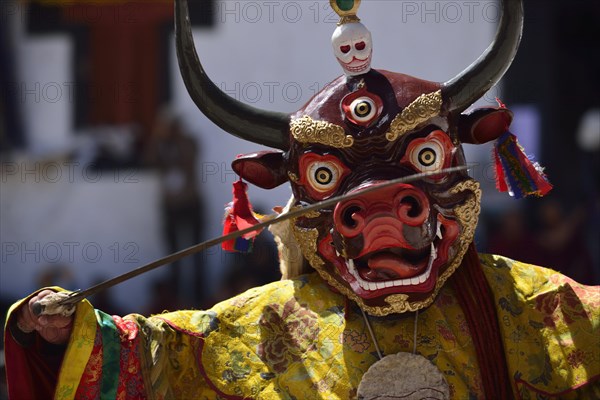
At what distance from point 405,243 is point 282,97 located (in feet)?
12.2

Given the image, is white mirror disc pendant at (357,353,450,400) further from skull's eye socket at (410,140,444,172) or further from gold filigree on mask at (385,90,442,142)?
gold filigree on mask at (385,90,442,142)

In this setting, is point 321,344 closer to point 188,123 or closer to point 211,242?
point 211,242

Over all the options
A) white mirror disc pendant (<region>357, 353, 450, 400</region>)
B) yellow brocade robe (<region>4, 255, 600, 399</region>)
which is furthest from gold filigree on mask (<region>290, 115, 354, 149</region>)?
white mirror disc pendant (<region>357, 353, 450, 400</region>)

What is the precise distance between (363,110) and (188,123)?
3870 millimetres

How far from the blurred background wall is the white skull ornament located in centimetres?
→ 305

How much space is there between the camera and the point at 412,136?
171 inches

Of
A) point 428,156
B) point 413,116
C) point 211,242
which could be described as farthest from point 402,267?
point 211,242

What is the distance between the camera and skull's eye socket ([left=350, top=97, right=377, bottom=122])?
4.36 metres

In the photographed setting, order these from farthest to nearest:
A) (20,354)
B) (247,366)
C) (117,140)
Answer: (117,140) → (247,366) → (20,354)

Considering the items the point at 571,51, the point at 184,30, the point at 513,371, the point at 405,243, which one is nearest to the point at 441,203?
the point at 405,243

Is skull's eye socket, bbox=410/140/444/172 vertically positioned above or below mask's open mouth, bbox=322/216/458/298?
above

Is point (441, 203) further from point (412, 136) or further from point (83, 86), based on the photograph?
point (83, 86)

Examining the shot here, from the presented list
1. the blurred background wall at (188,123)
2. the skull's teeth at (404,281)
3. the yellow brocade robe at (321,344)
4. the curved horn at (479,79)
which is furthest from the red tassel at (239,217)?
the blurred background wall at (188,123)

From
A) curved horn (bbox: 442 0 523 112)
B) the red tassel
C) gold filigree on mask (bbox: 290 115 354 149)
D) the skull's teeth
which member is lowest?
the skull's teeth
